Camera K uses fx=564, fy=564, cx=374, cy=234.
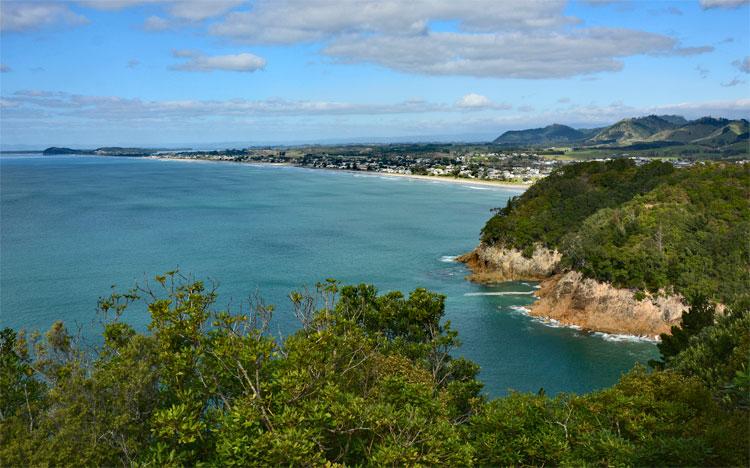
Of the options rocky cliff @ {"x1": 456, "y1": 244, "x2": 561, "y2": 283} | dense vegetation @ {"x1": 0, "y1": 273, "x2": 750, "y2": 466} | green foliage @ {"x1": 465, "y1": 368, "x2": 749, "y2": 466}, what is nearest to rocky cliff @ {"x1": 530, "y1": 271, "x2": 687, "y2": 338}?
rocky cliff @ {"x1": 456, "y1": 244, "x2": 561, "y2": 283}

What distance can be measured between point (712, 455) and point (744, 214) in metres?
37.9

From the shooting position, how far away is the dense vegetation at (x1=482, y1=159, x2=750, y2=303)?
1460 inches

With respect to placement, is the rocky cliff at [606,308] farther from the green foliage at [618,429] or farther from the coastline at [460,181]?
the coastline at [460,181]

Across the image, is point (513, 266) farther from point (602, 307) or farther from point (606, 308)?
point (606, 308)

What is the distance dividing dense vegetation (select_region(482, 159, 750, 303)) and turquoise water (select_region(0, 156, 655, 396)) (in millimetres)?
5452

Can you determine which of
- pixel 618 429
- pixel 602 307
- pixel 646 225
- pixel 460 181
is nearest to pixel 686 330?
pixel 602 307

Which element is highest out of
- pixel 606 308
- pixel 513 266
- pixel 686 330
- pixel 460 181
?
pixel 460 181

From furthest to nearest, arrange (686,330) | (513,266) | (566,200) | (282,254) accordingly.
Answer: (566,200)
(282,254)
(513,266)
(686,330)

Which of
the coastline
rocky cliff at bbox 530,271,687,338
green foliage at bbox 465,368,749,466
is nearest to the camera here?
green foliage at bbox 465,368,749,466

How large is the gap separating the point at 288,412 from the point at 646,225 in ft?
129

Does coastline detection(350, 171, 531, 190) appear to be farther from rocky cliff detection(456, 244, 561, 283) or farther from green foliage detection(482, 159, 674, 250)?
rocky cliff detection(456, 244, 561, 283)

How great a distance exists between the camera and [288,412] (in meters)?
10.1

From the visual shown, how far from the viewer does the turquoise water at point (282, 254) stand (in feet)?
106

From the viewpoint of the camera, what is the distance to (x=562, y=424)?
12680 millimetres
